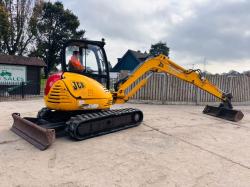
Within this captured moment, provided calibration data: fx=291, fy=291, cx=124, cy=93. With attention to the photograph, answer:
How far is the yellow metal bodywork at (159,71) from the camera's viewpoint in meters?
8.48

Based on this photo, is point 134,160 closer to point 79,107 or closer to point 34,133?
point 79,107

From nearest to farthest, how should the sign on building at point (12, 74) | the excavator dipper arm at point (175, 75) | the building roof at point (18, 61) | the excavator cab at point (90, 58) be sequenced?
the excavator cab at point (90, 58) < the excavator dipper arm at point (175, 75) < the sign on building at point (12, 74) < the building roof at point (18, 61)

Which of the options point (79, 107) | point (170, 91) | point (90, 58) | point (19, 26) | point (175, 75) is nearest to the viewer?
point (79, 107)

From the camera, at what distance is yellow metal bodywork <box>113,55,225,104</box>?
8477 millimetres

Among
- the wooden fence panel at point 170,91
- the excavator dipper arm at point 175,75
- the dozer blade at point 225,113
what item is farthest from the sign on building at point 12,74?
the dozer blade at point 225,113

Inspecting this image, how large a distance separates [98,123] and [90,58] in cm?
167

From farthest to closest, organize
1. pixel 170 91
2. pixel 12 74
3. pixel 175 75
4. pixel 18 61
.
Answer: pixel 18 61 → pixel 12 74 → pixel 170 91 → pixel 175 75

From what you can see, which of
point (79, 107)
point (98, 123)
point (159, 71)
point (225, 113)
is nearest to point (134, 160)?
point (98, 123)

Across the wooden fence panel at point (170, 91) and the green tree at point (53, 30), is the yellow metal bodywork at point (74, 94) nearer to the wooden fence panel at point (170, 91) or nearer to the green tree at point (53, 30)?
the wooden fence panel at point (170, 91)

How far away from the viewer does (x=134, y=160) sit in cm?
507

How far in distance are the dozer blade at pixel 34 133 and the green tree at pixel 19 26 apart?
1049 inches

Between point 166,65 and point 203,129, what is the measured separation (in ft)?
8.14

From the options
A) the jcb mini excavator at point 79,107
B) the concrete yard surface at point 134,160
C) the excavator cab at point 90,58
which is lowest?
the concrete yard surface at point 134,160

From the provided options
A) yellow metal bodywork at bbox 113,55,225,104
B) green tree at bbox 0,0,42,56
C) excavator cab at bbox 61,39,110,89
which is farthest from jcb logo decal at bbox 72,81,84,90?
green tree at bbox 0,0,42,56
